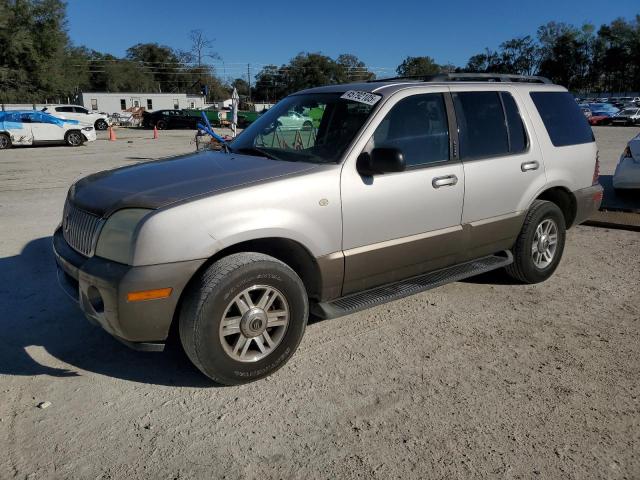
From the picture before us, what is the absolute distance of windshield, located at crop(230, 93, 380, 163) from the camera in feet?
12.3

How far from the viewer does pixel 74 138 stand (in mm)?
23125

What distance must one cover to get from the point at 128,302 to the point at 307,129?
2.01 m

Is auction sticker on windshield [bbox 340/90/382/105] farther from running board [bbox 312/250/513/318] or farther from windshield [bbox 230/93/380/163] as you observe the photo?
running board [bbox 312/250/513/318]

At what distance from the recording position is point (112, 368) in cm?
346

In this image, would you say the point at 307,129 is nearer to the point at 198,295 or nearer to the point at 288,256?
the point at 288,256

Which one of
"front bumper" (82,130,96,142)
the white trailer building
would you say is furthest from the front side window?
the white trailer building

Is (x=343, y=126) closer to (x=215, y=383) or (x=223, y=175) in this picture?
(x=223, y=175)

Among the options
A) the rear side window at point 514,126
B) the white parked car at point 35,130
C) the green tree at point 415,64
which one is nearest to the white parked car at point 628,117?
the white parked car at point 35,130

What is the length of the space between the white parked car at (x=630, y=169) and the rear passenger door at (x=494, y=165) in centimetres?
452

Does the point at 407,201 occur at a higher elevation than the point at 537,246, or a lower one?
higher

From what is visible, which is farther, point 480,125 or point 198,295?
point 480,125

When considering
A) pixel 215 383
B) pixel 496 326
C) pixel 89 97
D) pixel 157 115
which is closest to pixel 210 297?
pixel 215 383

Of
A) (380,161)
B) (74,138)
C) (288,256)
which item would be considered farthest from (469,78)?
(74,138)

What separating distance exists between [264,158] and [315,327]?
135 centimetres
